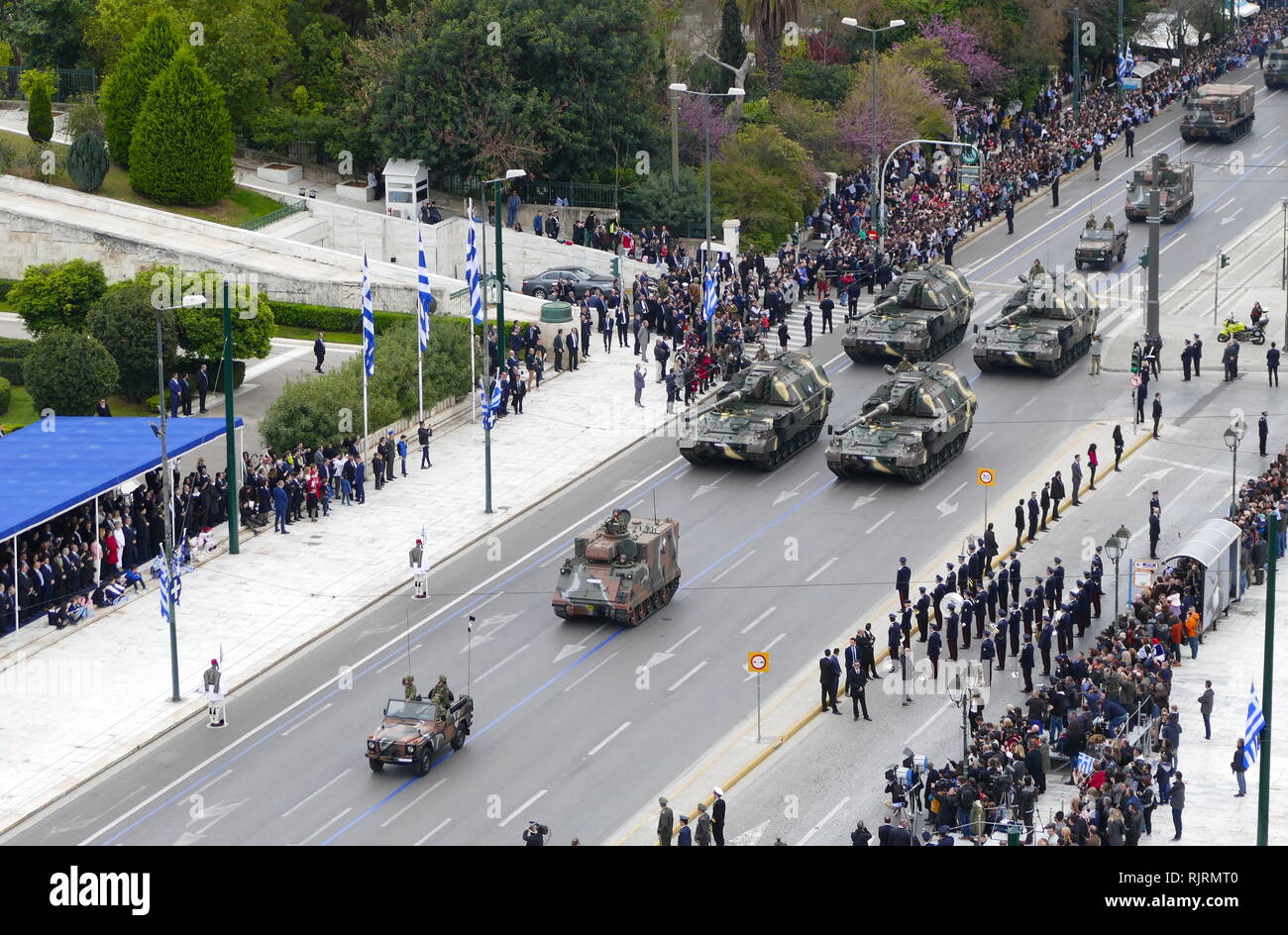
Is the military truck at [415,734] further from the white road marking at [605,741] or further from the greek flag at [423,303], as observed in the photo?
the greek flag at [423,303]

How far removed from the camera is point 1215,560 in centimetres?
4788

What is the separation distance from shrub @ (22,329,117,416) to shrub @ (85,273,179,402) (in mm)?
1733

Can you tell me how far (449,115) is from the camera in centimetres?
8006

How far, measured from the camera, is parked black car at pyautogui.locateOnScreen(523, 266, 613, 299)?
247ft

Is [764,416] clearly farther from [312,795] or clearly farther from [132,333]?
[312,795]

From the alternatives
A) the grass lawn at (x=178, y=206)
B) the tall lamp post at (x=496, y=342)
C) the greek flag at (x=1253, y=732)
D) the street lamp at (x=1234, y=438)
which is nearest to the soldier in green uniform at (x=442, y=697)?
the tall lamp post at (x=496, y=342)

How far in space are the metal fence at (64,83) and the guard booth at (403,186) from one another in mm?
12849

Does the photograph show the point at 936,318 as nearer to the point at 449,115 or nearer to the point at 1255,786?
the point at 449,115

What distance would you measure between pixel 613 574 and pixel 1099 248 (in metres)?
34.0

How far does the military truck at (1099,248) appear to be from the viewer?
77.2 metres

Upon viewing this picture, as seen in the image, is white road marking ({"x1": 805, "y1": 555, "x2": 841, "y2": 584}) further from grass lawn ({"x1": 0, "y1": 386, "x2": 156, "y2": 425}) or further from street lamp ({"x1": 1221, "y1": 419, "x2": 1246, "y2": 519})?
grass lawn ({"x1": 0, "y1": 386, "x2": 156, "y2": 425})

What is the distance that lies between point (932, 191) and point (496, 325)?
2231 cm

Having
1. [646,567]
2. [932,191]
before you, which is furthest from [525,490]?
[932,191]

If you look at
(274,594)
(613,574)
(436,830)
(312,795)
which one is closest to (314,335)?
(274,594)
